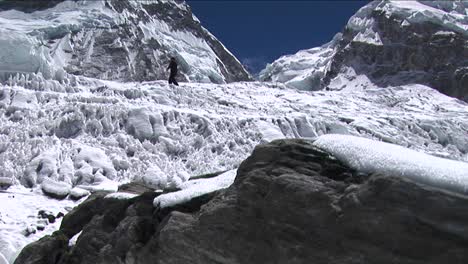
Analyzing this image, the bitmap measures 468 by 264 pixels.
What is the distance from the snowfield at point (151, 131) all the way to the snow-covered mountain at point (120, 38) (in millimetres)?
18897

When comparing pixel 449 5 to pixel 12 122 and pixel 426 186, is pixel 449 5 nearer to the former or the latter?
pixel 12 122

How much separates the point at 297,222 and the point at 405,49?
5841cm

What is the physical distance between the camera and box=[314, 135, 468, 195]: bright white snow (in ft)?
16.9

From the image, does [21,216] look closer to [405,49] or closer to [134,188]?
[134,188]

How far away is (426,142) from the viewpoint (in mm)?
22219

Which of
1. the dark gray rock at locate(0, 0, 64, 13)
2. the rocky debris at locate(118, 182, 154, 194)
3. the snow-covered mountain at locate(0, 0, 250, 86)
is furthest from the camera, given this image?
the dark gray rock at locate(0, 0, 64, 13)

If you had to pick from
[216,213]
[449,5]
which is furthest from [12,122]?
[449,5]

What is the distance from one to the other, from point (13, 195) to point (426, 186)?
899 centimetres

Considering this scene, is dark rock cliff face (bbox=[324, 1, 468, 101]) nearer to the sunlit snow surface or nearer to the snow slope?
the snow slope

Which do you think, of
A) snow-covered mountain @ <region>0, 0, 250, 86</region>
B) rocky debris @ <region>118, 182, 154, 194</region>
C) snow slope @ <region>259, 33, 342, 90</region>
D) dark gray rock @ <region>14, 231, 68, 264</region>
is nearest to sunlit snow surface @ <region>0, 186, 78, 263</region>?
dark gray rock @ <region>14, 231, 68, 264</region>

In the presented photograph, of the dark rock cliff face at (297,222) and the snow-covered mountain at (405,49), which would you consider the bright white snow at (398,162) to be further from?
the snow-covered mountain at (405,49)

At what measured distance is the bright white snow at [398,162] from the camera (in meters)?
5.15

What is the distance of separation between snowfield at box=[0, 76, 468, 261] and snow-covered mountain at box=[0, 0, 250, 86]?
18897mm

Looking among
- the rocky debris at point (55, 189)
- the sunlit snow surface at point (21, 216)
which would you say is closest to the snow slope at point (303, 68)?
the rocky debris at point (55, 189)
